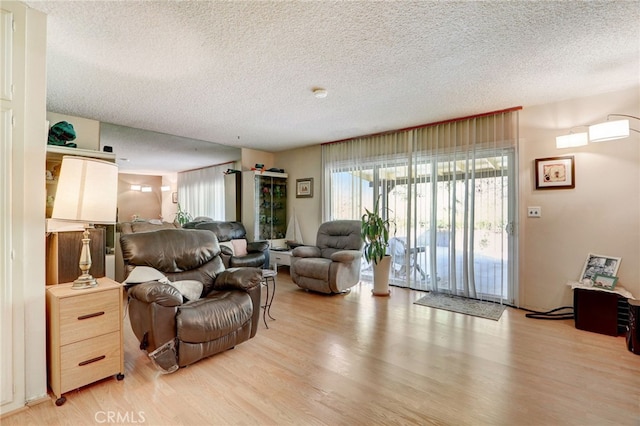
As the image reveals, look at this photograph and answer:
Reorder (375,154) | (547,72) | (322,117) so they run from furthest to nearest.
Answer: (375,154) → (322,117) → (547,72)

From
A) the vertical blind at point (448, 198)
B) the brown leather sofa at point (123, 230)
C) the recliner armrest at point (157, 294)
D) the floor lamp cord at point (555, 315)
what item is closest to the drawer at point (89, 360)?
the recliner armrest at point (157, 294)

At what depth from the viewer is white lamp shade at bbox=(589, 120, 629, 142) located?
8.83ft

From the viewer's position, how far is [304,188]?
5828 millimetres

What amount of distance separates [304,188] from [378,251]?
227 cm

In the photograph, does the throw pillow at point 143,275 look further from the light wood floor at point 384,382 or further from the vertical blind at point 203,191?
the vertical blind at point 203,191

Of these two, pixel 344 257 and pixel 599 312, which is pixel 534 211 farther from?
pixel 344 257

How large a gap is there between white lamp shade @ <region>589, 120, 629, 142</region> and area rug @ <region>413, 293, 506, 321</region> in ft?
6.70

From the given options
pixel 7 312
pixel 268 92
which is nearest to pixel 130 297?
pixel 7 312

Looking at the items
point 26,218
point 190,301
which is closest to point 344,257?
point 190,301

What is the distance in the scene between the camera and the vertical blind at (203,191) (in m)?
5.09

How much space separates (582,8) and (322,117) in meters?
2.62

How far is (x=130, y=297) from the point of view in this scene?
2.29m

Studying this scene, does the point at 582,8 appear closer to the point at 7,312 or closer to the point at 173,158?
the point at 7,312

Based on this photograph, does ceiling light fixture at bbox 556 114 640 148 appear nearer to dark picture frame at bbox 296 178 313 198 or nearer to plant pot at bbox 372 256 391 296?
plant pot at bbox 372 256 391 296
